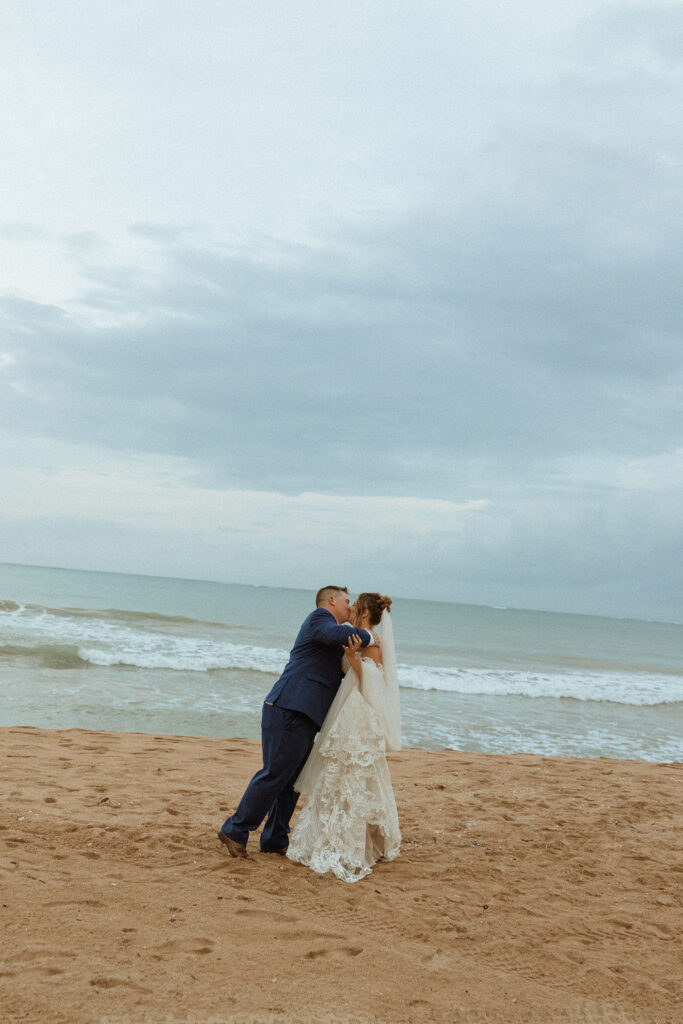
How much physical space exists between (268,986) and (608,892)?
8.52ft

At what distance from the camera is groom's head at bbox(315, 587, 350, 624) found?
16.1ft

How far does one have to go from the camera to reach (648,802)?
280 inches

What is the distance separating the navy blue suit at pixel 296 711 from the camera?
15.3ft

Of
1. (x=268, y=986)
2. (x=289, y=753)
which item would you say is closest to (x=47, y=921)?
(x=268, y=986)

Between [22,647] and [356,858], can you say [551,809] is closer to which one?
[356,858]

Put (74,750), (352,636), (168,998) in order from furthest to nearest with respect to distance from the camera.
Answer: (74,750) < (352,636) < (168,998)

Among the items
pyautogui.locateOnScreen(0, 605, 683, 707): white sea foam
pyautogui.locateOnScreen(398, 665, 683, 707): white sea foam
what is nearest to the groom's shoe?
pyautogui.locateOnScreen(0, 605, 683, 707): white sea foam

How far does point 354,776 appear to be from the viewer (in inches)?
185

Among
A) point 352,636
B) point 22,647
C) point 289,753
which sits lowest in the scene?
point 22,647

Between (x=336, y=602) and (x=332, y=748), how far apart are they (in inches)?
37.5

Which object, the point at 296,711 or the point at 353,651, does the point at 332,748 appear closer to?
the point at 296,711

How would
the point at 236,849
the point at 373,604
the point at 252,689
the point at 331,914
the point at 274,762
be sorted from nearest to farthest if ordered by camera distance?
the point at 331,914, the point at 274,762, the point at 236,849, the point at 373,604, the point at 252,689

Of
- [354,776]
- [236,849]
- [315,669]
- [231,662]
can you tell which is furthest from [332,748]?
[231,662]

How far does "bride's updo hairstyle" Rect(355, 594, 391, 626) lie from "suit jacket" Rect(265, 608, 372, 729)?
0.56 ft
